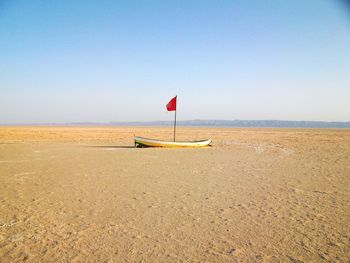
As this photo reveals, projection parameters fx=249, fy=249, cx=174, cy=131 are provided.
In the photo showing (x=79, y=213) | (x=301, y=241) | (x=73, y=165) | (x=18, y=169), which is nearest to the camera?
(x=301, y=241)

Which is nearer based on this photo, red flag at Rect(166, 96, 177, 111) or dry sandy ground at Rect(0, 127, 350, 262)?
dry sandy ground at Rect(0, 127, 350, 262)

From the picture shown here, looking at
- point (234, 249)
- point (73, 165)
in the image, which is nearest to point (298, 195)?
point (234, 249)

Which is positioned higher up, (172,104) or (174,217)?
(172,104)

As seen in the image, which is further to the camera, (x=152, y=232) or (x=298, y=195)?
(x=298, y=195)

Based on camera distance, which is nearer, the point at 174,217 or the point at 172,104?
the point at 174,217

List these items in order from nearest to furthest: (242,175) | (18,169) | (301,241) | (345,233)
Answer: (301,241), (345,233), (242,175), (18,169)

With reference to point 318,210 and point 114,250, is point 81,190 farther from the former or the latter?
point 318,210

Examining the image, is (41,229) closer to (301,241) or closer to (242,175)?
(301,241)

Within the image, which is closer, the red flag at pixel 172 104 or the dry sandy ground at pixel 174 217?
the dry sandy ground at pixel 174 217

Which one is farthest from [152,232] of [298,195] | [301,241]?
[298,195]

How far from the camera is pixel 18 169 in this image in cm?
1034

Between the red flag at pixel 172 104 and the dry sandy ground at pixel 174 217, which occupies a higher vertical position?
the red flag at pixel 172 104

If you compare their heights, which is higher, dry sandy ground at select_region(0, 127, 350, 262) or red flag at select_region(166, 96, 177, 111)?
red flag at select_region(166, 96, 177, 111)

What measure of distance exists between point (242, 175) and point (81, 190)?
18.7ft
